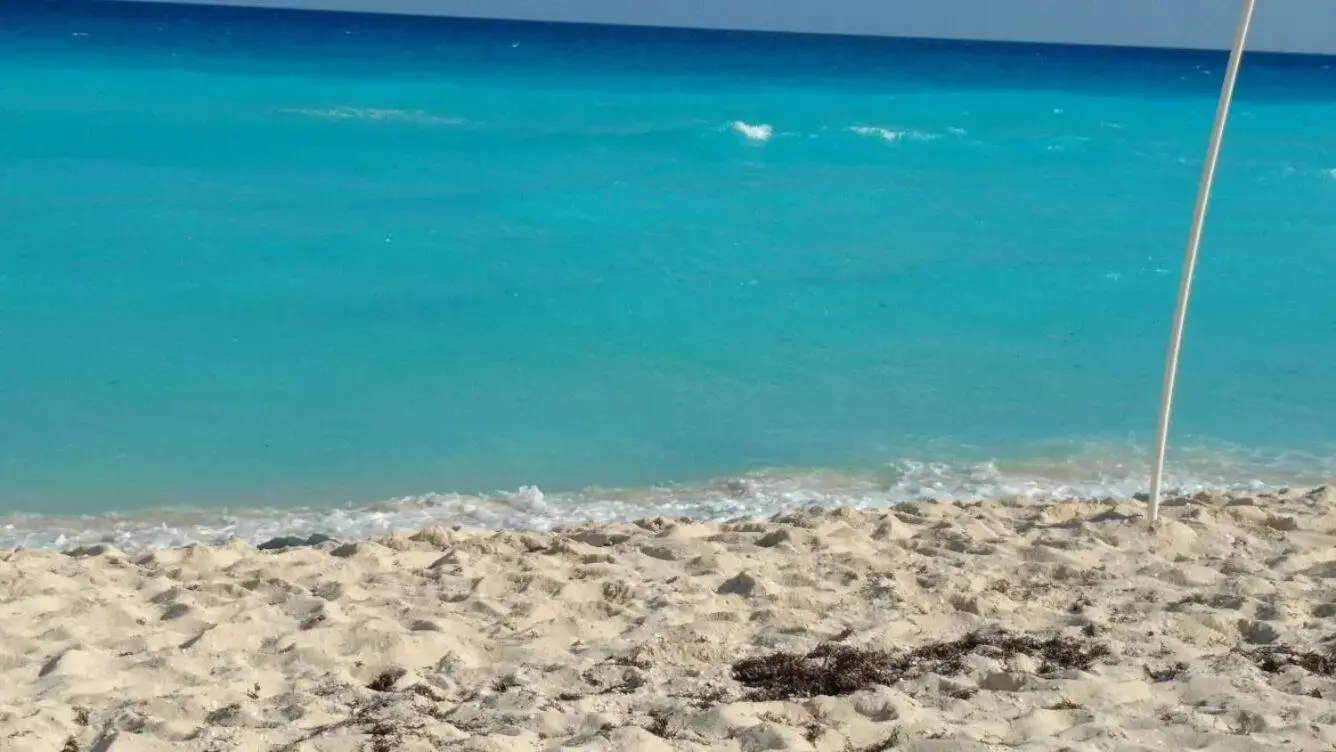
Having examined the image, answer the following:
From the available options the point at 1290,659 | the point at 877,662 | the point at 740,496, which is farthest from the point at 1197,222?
the point at 740,496

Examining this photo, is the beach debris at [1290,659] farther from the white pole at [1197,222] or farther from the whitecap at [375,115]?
the whitecap at [375,115]

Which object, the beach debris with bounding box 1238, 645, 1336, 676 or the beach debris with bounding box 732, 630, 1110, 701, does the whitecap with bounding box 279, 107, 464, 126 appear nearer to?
the beach debris with bounding box 732, 630, 1110, 701

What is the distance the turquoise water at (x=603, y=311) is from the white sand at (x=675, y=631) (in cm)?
124

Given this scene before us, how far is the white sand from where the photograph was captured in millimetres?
3855

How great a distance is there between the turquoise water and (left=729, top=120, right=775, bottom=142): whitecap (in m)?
0.16

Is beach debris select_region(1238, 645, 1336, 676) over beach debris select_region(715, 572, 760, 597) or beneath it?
over

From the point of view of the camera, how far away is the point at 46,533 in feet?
20.9

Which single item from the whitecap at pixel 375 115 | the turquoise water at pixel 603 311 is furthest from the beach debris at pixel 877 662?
the whitecap at pixel 375 115

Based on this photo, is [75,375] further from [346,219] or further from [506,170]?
[506,170]

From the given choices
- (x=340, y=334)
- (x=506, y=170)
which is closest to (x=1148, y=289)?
(x=340, y=334)

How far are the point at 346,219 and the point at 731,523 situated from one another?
29.1 ft

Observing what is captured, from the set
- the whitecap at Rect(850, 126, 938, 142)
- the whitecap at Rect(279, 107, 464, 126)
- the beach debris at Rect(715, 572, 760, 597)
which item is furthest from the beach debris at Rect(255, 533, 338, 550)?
the whitecap at Rect(850, 126, 938, 142)

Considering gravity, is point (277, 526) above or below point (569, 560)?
below

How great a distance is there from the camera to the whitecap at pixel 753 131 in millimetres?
21533
